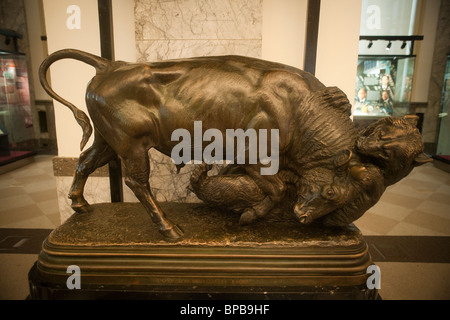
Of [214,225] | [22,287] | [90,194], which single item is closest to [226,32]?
[214,225]

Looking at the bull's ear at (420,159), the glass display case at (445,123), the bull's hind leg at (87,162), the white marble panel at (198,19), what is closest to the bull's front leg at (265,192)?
the bull's ear at (420,159)

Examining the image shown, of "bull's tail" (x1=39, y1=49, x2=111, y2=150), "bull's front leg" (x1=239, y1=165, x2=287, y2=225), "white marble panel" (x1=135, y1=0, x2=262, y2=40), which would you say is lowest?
"bull's front leg" (x1=239, y1=165, x2=287, y2=225)

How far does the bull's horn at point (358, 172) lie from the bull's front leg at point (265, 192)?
312 millimetres

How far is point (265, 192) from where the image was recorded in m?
1.41

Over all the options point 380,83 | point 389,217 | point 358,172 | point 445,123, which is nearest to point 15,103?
point 358,172

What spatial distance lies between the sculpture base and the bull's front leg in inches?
4.1

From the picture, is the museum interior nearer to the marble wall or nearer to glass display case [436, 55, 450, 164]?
the marble wall

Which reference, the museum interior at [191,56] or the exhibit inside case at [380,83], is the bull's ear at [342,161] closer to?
the museum interior at [191,56]

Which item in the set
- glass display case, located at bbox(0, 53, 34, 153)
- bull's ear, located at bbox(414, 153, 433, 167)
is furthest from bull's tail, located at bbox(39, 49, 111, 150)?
glass display case, located at bbox(0, 53, 34, 153)

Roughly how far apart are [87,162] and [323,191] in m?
1.23

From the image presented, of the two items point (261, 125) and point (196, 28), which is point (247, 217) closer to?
point (261, 125)

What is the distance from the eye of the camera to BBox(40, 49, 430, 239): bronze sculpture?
1.27m
